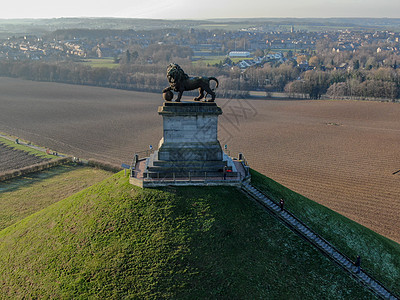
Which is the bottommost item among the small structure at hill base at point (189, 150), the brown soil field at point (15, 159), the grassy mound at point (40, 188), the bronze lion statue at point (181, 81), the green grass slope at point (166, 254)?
the grassy mound at point (40, 188)

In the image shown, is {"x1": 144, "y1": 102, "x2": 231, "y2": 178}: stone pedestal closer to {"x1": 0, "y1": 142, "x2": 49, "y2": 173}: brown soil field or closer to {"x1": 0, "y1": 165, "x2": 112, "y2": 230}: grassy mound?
{"x1": 0, "y1": 165, "x2": 112, "y2": 230}: grassy mound

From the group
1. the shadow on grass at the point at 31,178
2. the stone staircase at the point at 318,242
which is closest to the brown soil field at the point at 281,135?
the shadow on grass at the point at 31,178

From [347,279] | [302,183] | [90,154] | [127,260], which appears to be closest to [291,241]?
[347,279]

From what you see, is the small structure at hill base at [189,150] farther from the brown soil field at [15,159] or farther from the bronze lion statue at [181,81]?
the brown soil field at [15,159]

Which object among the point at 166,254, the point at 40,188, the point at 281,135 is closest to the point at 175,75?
the point at 166,254

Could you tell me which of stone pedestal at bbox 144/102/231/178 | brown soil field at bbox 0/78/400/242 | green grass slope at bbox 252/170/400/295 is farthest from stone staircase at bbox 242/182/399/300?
brown soil field at bbox 0/78/400/242

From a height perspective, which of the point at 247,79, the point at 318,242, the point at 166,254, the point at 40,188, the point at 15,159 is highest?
the point at 247,79

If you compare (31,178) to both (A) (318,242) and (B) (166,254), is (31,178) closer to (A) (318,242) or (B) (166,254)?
(B) (166,254)
